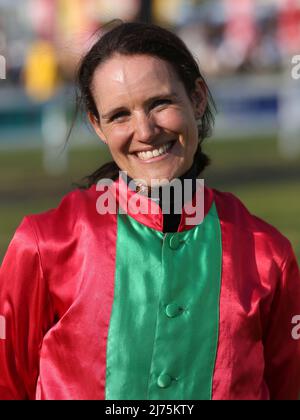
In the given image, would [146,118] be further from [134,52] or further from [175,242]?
[175,242]

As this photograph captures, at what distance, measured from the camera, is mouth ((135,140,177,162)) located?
238 centimetres

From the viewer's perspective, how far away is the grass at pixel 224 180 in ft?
33.4

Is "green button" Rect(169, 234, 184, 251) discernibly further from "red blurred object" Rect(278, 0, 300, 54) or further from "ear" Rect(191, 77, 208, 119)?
"red blurred object" Rect(278, 0, 300, 54)

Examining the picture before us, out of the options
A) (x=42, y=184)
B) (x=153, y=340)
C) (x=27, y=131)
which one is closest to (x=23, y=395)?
Result: (x=153, y=340)

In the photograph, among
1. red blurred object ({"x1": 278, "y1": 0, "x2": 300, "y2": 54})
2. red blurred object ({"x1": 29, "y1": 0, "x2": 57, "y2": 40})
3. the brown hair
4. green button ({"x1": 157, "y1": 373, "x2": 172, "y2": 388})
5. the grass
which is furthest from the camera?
red blurred object ({"x1": 29, "y1": 0, "x2": 57, "y2": 40})

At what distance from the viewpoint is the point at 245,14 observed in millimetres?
24703

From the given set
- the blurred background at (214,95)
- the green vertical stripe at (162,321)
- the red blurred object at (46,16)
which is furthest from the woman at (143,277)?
the red blurred object at (46,16)

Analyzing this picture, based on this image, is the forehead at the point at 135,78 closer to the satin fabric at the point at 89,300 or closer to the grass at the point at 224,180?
the satin fabric at the point at 89,300

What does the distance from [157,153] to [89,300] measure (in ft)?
1.23

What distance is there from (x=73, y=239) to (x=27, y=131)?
13478mm

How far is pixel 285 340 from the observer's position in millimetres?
2562

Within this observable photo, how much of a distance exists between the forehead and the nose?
0.15 feet

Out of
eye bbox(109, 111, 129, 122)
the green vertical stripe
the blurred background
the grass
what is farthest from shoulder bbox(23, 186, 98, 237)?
the grass

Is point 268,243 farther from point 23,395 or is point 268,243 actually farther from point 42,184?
point 42,184
